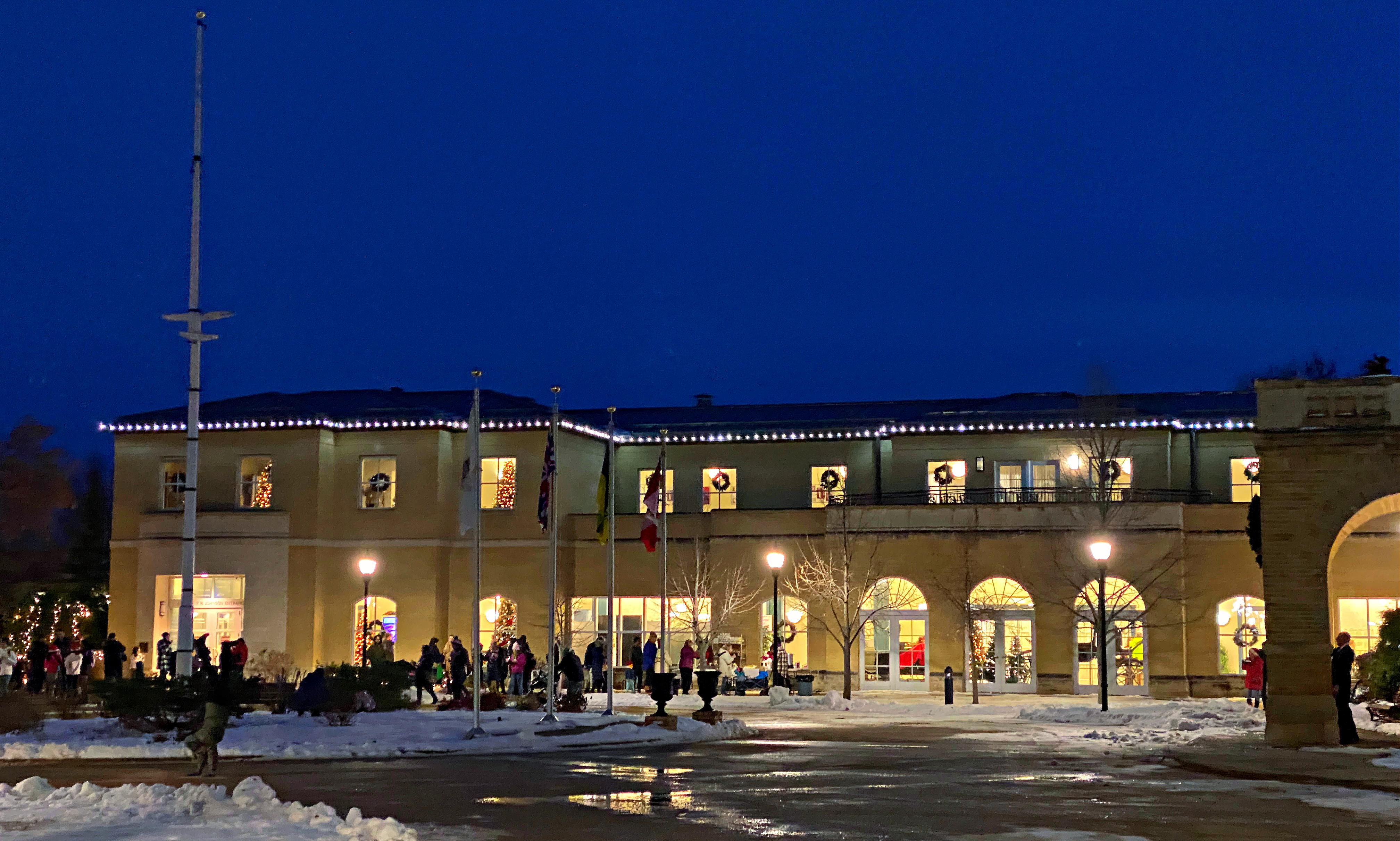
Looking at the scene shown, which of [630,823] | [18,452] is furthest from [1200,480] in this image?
[630,823]

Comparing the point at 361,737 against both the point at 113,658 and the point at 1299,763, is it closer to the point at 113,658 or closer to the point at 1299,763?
the point at 1299,763

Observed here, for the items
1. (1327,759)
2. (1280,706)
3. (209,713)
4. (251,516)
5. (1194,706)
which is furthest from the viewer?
(251,516)

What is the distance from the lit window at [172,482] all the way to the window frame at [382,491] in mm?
5753

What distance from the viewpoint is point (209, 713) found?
19.8 m

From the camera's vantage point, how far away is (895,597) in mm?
46906

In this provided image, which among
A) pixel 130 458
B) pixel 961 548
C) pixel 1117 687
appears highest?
pixel 130 458

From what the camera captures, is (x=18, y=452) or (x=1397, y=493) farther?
(x=18, y=452)

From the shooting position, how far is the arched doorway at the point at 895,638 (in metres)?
46.5

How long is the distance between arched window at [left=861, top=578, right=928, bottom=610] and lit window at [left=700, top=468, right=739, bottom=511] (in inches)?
296

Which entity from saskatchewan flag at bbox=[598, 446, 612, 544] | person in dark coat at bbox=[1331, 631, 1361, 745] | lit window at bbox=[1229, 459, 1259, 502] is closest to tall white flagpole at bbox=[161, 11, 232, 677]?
saskatchewan flag at bbox=[598, 446, 612, 544]

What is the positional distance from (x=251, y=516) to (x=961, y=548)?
21927 millimetres

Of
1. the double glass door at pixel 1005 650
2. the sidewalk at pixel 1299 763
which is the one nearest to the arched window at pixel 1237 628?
the double glass door at pixel 1005 650

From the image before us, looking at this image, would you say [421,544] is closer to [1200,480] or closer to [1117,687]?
[1117,687]

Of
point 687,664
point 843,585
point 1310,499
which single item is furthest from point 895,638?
point 1310,499
